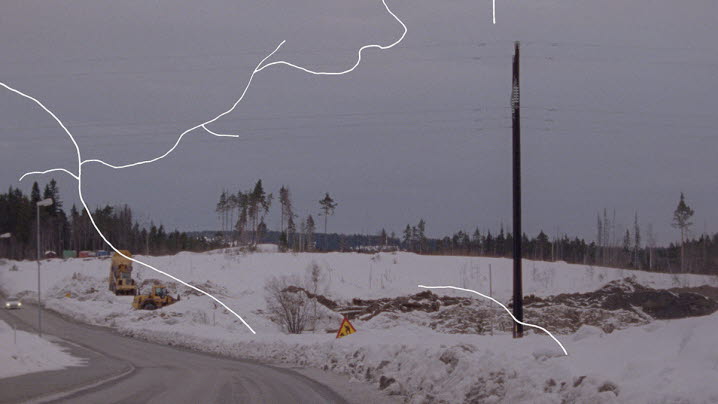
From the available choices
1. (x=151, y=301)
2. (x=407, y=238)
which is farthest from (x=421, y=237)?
(x=151, y=301)

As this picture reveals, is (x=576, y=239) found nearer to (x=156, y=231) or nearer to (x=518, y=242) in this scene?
(x=156, y=231)

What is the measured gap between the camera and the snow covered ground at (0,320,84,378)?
21391 millimetres

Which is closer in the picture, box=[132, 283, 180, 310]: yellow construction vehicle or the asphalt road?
the asphalt road

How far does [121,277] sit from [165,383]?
1569 inches

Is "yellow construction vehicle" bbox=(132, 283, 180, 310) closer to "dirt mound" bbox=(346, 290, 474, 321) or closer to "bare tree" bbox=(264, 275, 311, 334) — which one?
"bare tree" bbox=(264, 275, 311, 334)

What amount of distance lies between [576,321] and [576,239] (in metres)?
80.3

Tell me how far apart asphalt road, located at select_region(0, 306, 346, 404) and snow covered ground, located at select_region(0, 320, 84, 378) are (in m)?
0.65

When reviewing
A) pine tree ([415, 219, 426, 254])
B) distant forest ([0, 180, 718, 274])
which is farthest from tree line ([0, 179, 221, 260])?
pine tree ([415, 219, 426, 254])

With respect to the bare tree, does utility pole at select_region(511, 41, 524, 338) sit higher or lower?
higher

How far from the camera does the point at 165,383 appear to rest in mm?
18922

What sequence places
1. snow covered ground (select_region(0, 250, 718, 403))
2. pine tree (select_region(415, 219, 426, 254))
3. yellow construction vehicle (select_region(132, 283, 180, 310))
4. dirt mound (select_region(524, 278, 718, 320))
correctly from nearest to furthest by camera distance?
snow covered ground (select_region(0, 250, 718, 403)) → dirt mound (select_region(524, 278, 718, 320)) → yellow construction vehicle (select_region(132, 283, 180, 310)) → pine tree (select_region(415, 219, 426, 254))

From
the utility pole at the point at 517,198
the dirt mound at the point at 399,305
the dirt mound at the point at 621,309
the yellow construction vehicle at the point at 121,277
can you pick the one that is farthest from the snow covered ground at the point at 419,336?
the utility pole at the point at 517,198

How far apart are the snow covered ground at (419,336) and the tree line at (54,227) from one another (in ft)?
3.80

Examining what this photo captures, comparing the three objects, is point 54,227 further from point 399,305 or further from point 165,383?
point 399,305
